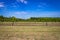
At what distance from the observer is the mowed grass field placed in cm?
245

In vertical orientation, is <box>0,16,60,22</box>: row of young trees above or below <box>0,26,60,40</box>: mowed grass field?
above

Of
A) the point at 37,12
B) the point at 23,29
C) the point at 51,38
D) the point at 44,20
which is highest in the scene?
the point at 37,12

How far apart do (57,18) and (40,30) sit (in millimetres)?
397

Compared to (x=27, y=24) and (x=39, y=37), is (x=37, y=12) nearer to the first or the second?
(x=27, y=24)

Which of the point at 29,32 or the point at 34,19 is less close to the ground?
the point at 34,19

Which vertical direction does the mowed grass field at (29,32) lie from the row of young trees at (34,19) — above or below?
below

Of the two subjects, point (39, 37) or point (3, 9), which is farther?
point (3, 9)

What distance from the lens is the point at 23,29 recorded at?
2.63 metres

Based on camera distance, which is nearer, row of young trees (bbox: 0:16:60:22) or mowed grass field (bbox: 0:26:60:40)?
mowed grass field (bbox: 0:26:60:40)

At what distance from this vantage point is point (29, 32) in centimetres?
259

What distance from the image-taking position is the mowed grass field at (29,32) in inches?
96.4

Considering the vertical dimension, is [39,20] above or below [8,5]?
below

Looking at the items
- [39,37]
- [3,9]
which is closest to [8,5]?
[3,9]

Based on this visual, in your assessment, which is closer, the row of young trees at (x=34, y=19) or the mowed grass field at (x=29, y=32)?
the mowed grass field at (x=29, y=32)
